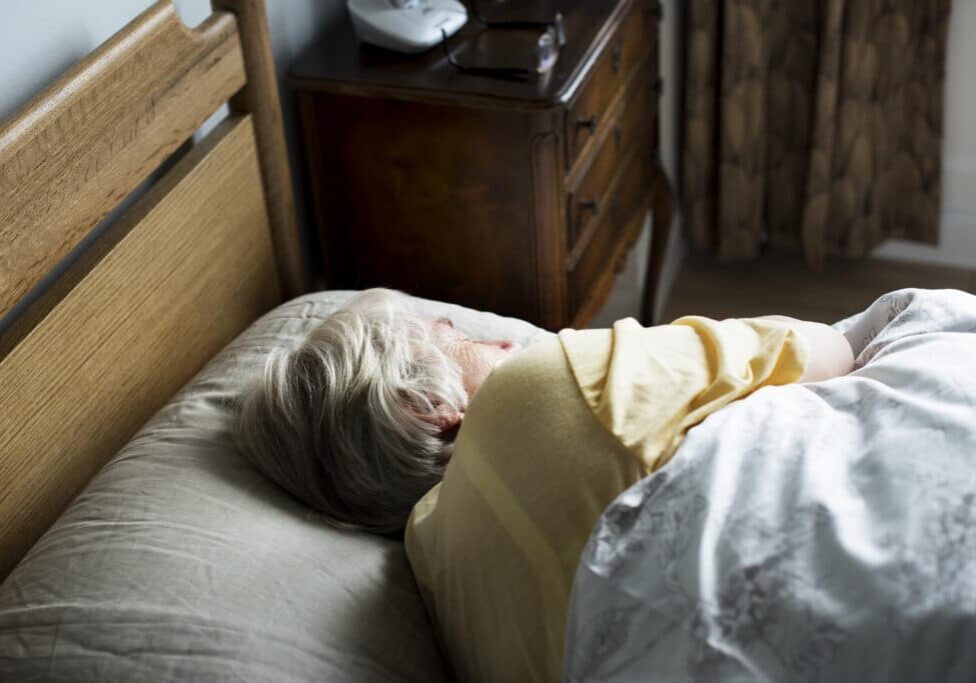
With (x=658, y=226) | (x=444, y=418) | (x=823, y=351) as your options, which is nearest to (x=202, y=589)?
(x=444, y=418)

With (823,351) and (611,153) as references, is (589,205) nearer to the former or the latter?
(611,153)

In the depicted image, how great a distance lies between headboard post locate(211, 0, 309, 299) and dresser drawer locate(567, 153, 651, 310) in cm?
43

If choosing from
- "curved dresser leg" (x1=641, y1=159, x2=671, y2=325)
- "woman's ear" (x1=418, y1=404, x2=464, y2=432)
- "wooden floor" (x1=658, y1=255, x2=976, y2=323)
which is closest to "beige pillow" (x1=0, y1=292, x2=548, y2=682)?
"woman's ear" (x1=418, y1=404, x2=464, y2=432)

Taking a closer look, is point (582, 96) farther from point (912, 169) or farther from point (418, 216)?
point (912, 169)

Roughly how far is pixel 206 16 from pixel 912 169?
1644mm

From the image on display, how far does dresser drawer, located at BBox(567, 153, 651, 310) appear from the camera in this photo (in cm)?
184

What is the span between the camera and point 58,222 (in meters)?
1.20

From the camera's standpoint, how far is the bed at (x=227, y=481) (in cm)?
91

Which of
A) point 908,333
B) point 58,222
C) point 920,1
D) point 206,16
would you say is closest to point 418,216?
point 206,16

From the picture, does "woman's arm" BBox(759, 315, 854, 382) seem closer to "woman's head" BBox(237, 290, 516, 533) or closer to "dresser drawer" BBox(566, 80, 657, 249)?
"woman's head" BBox(237, 290, 516, 533)

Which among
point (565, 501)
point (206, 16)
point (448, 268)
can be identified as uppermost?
point (206, 16)

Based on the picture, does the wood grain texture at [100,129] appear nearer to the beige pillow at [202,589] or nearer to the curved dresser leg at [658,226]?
the beige pillow at [202,589]

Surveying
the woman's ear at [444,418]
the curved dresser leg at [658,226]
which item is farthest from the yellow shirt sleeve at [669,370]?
the curved dresser leg at [658,226]

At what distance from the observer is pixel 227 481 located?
3.94ft
